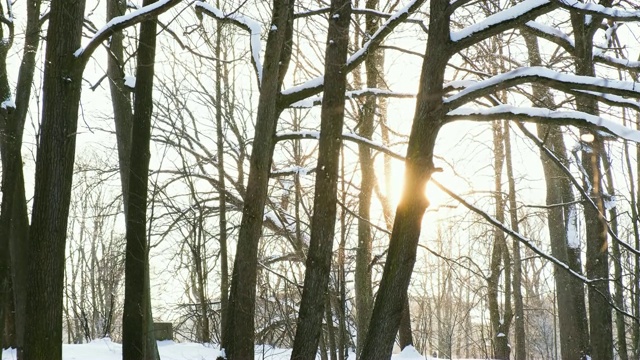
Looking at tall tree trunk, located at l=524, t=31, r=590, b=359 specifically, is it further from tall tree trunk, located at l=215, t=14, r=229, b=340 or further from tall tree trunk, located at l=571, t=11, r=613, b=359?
tall tree trunk, located at l=215, t=14, r=229, b=340

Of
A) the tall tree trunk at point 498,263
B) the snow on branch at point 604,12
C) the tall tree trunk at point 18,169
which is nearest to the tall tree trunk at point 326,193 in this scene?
the snow on branch at point 604,12

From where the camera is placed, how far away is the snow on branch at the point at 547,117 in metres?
6.12

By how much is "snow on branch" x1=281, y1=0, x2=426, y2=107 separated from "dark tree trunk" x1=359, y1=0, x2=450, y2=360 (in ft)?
2.65

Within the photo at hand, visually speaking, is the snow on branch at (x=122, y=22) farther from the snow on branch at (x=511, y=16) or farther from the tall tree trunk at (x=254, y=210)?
the snow on branch at (x=511, y=16)

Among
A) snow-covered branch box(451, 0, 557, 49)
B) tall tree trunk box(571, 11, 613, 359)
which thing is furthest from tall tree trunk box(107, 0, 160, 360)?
tall tree trunk box(571, 11, 613, 359)

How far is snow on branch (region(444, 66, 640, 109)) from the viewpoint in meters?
6.11

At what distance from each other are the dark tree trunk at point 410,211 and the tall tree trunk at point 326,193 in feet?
2.34

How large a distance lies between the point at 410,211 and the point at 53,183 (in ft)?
11.7

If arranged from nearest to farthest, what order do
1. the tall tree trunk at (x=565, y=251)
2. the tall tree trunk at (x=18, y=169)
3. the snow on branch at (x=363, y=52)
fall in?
the snow on branch at (x=363, y=52)
the tall tree trunk at (x=18, y=169)
the tall tree trunk at (x=565, y=251)

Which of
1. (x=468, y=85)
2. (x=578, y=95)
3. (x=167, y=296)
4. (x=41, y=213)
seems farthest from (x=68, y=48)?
(x=167, y=296)

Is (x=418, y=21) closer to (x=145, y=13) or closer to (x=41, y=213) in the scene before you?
(x=145, y=13)

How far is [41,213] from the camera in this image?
20.9 ft

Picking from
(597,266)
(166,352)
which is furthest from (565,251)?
(166,352)

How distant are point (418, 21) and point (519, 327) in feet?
39.2
